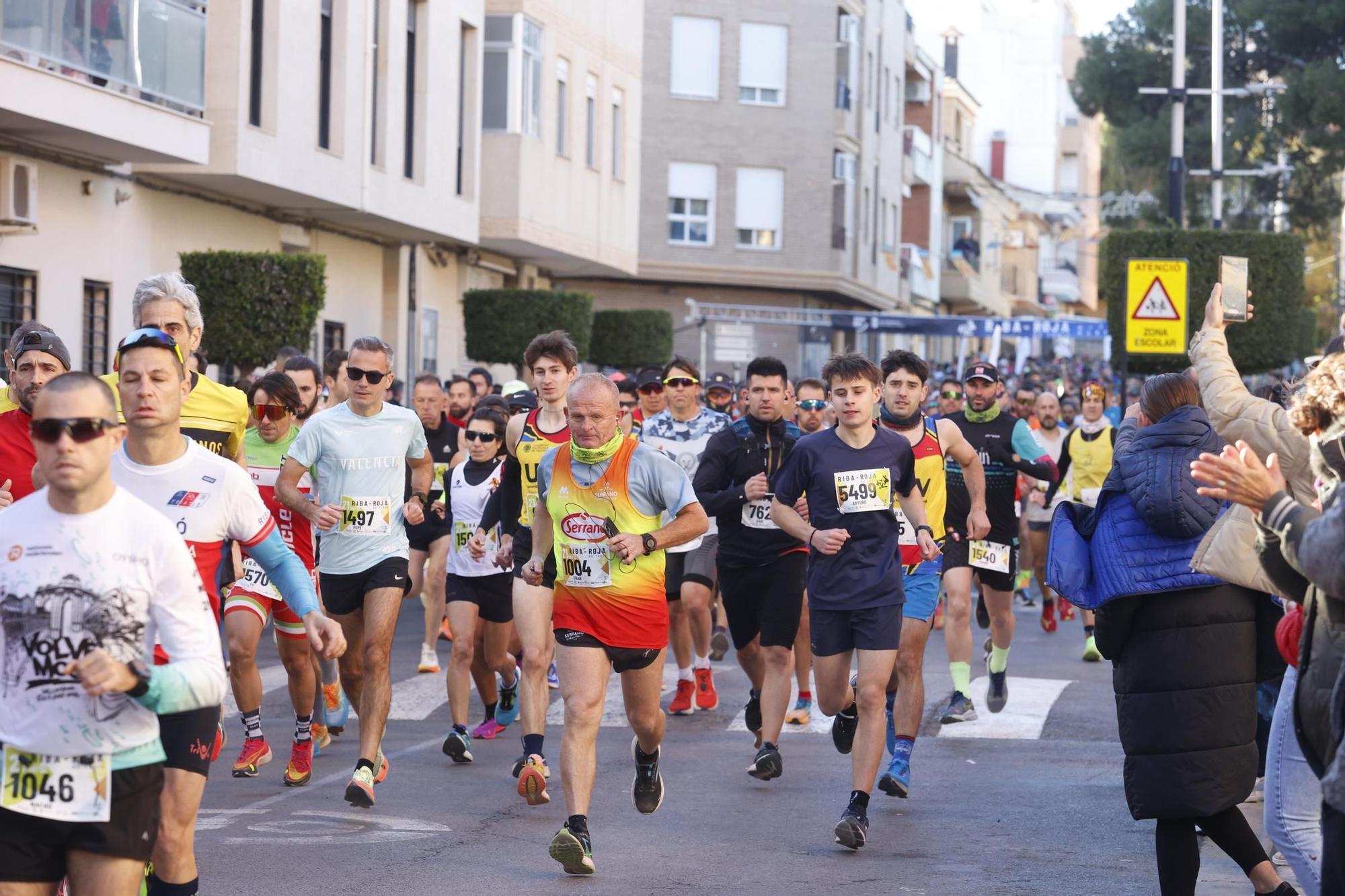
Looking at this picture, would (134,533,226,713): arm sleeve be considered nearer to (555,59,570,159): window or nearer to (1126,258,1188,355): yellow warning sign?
(1126,258,1188,355): yellow warning sign

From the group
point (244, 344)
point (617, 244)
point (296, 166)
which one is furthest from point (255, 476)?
point (617, 244)

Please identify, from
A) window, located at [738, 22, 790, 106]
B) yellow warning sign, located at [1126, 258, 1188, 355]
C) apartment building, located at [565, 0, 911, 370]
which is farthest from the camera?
window, located at [738, 22, 790, 106]

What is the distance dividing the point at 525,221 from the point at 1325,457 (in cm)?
2691

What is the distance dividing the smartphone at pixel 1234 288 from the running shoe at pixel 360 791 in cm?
424

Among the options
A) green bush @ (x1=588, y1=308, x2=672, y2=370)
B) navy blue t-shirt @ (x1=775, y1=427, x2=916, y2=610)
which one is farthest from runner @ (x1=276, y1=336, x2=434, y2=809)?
green bush @ (x1=588, y1=308, x2=672, y2=370)

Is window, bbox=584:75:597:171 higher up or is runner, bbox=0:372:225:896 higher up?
window, bbox=584:75:597:171

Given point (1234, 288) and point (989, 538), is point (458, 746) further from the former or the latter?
point (1234, 288)

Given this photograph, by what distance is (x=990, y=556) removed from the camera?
12.9m

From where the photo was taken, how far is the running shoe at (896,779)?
9.58 m

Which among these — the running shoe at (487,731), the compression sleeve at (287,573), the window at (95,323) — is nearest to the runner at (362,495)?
the running shoe at (487,731)

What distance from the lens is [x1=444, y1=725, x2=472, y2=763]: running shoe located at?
10.5 metres

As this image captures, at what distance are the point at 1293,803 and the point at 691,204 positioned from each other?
43932mm

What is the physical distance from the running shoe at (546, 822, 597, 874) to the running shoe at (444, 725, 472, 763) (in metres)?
2.78

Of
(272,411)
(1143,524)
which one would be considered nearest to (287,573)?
(1143,524)
